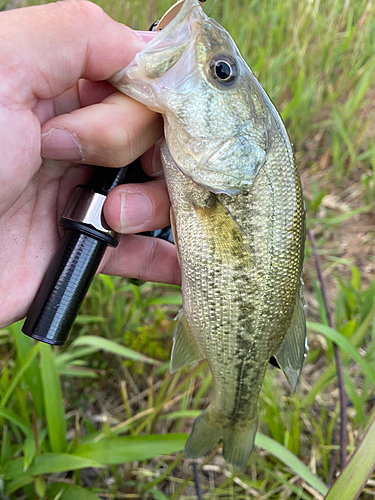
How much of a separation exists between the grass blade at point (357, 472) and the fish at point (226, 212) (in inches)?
17.1

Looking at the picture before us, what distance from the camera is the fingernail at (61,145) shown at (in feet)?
3.57

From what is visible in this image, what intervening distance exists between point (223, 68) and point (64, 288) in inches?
34.7

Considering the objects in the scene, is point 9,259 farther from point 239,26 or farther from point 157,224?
point 239,26

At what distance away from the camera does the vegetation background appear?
1.40 meters

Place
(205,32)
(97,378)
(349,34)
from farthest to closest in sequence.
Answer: (349,34)
(97,378)
(205,32)

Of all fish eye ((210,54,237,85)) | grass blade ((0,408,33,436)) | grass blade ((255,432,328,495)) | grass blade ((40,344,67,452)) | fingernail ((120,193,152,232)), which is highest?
fish eye ((210,54,237,85))

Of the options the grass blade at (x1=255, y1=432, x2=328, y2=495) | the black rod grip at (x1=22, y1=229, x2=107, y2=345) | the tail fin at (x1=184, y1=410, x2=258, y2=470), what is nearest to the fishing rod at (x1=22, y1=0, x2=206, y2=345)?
the black rod grip at (x1=22, y1=229, x2=107, y2=345)

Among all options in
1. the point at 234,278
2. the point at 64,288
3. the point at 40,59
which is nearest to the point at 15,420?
the point at 64,288

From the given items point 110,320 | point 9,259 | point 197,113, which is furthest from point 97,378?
point 197,113

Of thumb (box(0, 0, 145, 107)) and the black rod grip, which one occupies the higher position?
thumb (box(0, 0, 145, 107))

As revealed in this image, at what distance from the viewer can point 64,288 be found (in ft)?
3.92

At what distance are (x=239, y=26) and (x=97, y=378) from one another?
3.19 m

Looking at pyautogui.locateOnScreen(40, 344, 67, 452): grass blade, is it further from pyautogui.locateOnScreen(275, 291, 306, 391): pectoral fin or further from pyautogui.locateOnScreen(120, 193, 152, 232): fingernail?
pyautogui.locateOnScreen(275, 291, 306, 391): pectoral fin

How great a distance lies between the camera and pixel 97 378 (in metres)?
2.08
